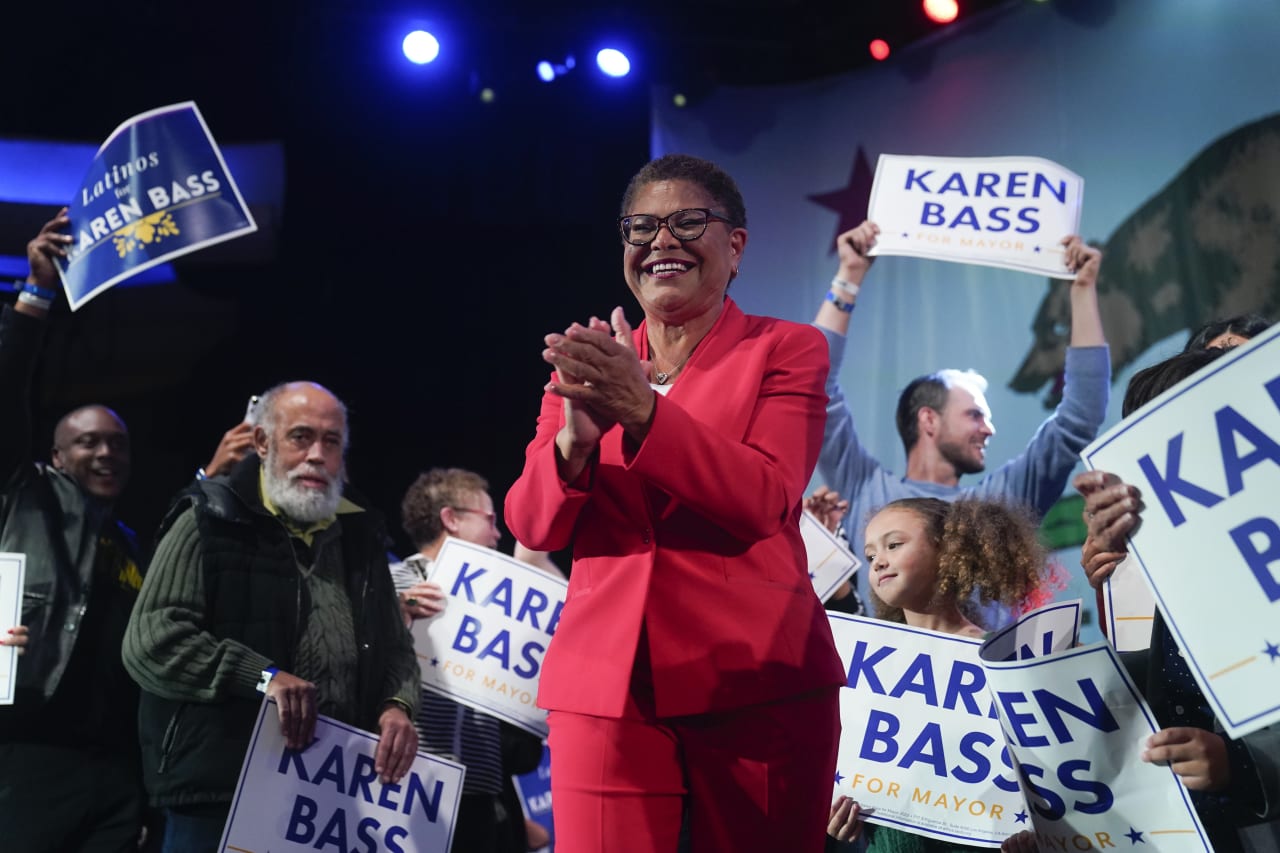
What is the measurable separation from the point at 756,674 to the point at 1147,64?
15.5ft

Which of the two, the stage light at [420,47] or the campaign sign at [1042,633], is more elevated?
the stage light at [420,47]

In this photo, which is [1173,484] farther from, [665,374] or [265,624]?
[265,624]

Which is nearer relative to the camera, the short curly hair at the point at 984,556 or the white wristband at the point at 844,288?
the short curly hair at the point at 984,556

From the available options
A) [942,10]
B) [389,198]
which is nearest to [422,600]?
[389,198]

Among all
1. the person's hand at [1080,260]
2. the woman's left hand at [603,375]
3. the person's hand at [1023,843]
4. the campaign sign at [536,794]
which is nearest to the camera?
the woman's left hand at [603,375]

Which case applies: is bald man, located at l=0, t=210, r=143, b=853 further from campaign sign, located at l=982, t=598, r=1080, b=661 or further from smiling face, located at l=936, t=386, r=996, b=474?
smiling face, located at l=936, t=386, r=996, b=474

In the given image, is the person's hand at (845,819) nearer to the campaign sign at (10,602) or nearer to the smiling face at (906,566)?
the smiling face at (906,566)

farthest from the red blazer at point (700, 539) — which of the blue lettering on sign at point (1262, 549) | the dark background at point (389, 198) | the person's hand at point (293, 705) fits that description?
the dark background at point (389, 198)

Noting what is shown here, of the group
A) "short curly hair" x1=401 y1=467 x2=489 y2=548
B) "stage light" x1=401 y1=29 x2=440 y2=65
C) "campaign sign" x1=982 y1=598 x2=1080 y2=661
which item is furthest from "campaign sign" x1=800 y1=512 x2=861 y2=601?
"stage light" x1=401 y1=29 x2=440 y2=65

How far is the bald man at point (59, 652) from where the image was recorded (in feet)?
12.0

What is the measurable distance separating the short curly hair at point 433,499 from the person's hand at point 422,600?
30.4 inches

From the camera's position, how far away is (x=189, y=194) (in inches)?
172

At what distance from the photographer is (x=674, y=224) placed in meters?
2.06

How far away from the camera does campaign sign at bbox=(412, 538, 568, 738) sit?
4.14 meters
